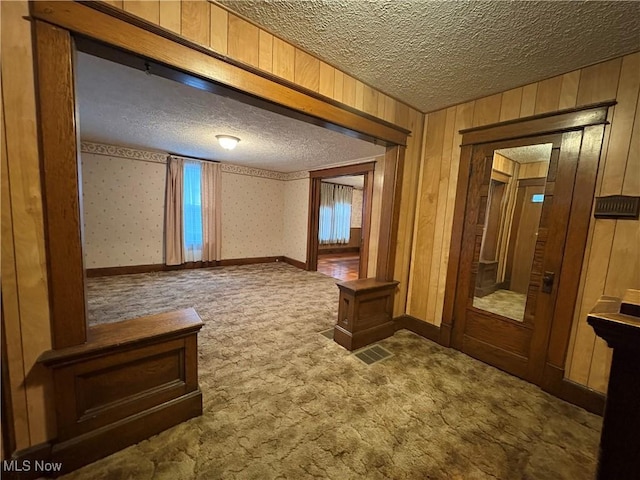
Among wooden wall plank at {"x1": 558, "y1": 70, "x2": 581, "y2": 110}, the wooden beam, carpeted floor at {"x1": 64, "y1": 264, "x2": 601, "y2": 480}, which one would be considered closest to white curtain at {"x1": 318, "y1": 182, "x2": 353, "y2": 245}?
carpeted floor at {"x1": 64, "y1": 264, "x2": 601, "y2": 480}

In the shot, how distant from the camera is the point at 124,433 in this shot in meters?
1.36

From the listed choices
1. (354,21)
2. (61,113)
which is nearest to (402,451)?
(61,113)

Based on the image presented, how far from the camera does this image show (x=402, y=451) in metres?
1.41

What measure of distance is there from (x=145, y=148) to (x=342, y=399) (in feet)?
17.0

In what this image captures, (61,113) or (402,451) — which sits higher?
(61,113)

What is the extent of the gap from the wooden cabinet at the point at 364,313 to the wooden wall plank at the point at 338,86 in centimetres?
166

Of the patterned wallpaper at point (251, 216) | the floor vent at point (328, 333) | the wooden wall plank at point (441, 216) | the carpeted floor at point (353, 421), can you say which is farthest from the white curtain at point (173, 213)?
the wooden wall plank at point (441, 216)

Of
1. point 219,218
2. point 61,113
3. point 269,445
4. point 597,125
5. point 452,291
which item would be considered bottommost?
point 269,445

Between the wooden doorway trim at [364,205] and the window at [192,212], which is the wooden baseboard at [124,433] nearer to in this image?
the wooden doorway trim at [364,205]

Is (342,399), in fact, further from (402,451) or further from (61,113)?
(61,113)

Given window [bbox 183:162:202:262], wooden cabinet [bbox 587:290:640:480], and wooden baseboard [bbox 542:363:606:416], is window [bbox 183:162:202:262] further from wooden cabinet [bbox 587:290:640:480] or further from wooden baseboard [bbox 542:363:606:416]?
wooden cabinet [bbox 587:290:640:480]

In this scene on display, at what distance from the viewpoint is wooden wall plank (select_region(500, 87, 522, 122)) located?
212 centimetres

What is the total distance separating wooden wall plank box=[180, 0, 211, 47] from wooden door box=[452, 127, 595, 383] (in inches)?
93.0

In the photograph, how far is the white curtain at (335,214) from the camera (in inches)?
318
